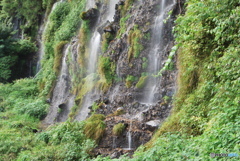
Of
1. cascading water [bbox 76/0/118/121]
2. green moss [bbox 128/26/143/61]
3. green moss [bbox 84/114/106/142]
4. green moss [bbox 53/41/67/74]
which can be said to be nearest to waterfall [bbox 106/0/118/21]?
cascading water [bbox 76/0/118/121]

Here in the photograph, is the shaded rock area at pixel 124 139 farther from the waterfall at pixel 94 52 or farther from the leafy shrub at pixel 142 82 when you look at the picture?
the waterfall at pixel 94 52

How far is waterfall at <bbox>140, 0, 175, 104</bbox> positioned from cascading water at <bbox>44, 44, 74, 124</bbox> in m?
5.57

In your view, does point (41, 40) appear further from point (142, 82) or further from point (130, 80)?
point (142, 82)

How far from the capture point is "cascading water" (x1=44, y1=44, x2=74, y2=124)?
46.0ft

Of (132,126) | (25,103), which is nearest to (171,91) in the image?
(132,126)

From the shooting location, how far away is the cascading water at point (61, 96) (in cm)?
1403

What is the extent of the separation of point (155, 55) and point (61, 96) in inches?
298

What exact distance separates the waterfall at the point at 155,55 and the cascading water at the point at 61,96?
18.3 feet

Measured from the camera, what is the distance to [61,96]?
50.6 ft

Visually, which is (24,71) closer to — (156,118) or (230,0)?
(156,118)

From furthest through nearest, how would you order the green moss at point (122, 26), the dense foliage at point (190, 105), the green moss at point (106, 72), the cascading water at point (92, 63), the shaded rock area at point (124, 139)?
the cascading water at point (92, 63)
the green moss at point (122, 26)
the green moss at point (106, 72)
the shaded rock area at point (124, 139)
the dense foliage at point (190, 105)

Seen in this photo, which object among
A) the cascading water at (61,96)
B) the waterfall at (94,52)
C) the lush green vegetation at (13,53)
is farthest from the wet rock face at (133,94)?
the lush green vegetation at (13,53)

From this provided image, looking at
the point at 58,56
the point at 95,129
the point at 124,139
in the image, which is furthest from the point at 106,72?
the point at 58,56

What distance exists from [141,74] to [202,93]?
4355 mm
